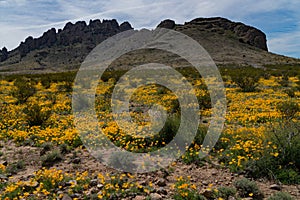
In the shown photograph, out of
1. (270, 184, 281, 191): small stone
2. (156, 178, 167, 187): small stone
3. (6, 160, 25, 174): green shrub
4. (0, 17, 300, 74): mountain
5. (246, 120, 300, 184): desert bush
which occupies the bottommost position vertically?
(6, 160, 25, 174): green shrub

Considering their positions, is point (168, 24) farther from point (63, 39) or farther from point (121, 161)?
point (121, 161)

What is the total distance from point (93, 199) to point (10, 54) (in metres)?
221

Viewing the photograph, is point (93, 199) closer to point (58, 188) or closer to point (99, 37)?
point (58, 188)

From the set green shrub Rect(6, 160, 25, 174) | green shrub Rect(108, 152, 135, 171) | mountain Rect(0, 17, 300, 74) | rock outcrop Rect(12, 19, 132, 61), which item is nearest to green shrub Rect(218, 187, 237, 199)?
green shrub Rect(108, 152, 135, 171)

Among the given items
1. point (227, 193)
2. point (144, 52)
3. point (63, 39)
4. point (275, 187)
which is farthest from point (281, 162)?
point (63, 39)

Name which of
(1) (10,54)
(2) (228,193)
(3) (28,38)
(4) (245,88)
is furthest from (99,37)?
(2) (228,193)

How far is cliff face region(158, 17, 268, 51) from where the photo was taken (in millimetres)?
108000

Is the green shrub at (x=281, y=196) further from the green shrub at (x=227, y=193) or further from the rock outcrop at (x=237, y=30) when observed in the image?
the rock outcrop at (x=237, y=30)

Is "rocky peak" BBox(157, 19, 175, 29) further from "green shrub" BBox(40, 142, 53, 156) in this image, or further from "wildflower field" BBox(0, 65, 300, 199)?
"green shrub" BBox(40, 142, 53, 156)

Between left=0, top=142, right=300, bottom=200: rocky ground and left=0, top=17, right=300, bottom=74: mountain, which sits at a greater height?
left=0, top=17, right=300, bottom=74: mountain

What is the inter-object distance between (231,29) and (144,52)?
46794 millimetres

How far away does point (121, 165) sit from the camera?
20.2 ft

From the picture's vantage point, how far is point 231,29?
11806 cm

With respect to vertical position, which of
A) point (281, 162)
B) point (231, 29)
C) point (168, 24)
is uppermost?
point (168, 24)
